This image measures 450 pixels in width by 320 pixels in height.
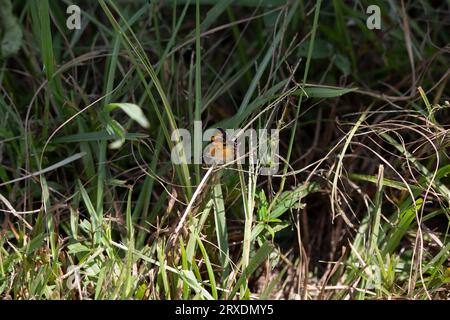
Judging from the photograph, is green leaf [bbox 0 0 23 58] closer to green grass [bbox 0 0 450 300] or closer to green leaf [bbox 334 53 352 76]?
green grass [bbox 0 0 450 300]

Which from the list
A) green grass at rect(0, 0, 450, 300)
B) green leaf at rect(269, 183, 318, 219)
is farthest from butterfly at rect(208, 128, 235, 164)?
green leaf at rect(269, 183, 318, 219)

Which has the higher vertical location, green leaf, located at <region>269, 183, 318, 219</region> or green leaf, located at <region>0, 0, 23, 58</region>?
green leaf, located at <region>0, 0, 23, 58</region>

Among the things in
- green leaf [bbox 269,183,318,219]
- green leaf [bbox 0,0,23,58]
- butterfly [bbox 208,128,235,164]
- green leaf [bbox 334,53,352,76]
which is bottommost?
green leaf [bbox 269,183,318,219]

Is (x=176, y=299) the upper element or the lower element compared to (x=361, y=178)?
lower

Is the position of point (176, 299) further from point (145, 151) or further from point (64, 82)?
point (64, 82)

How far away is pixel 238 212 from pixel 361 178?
27cm

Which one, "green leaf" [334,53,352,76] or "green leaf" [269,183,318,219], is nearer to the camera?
"green leaf" [269,183,318,219]

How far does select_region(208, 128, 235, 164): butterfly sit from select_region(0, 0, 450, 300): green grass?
0.02m

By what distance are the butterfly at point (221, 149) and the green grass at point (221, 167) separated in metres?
0.02

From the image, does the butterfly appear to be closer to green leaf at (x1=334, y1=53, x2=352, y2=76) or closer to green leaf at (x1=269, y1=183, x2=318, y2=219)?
green leaf at (x1=269, y1=183, x2=318, y2=219)

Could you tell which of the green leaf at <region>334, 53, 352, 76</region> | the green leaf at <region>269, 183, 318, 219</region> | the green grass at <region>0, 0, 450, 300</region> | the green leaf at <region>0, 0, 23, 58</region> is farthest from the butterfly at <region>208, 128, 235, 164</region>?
the green leaf at <region>0, 0, 23, 58</region>

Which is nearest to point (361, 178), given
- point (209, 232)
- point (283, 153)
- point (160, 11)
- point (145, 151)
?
point (283, 153)

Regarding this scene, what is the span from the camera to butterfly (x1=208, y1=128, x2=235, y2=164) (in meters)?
1.40

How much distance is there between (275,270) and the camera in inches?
59.1
